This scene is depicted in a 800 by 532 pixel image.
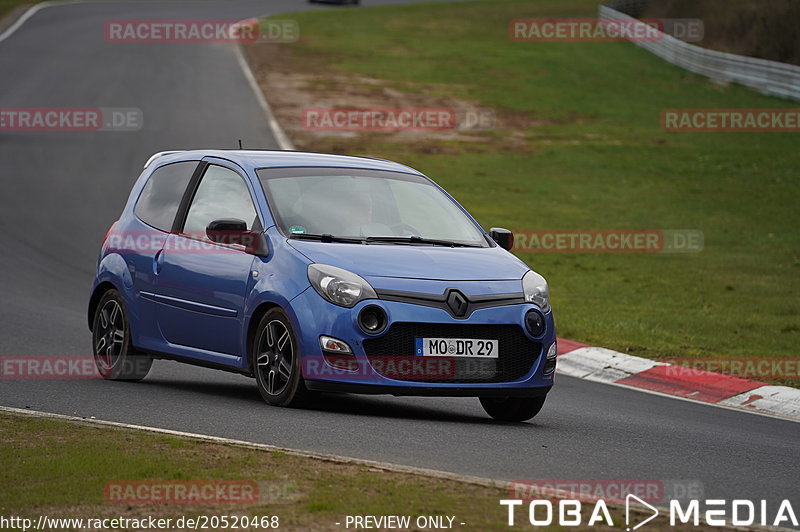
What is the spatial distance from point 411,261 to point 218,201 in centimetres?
194

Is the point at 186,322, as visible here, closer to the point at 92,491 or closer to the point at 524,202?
the point at 92,491

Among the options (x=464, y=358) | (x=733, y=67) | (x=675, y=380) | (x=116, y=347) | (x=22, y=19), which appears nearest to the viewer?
(x=464, y=358)

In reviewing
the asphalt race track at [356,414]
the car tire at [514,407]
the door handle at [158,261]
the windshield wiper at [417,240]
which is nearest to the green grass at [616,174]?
the asphalt race track at [356,414]

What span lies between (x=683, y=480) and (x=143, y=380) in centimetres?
544

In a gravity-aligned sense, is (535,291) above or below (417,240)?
below

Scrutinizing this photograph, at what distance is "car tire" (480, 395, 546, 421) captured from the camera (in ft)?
31.0

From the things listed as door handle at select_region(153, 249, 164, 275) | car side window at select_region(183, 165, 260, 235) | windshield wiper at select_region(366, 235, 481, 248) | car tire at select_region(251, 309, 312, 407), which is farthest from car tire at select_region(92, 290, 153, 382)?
windshield wiper at select_region(366, 235, 481, 248)

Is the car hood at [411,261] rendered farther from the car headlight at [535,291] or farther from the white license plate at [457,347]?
the white license plate at [457,347]

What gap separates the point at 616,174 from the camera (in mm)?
31156

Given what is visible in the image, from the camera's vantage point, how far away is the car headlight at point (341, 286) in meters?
8.62

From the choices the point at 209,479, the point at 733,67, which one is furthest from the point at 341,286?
the point at 733,67

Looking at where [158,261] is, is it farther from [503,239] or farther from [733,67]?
[733,67]

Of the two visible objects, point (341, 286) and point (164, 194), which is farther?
point (164, 194)

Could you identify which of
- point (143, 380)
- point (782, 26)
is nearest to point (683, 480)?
point (143, 380)
